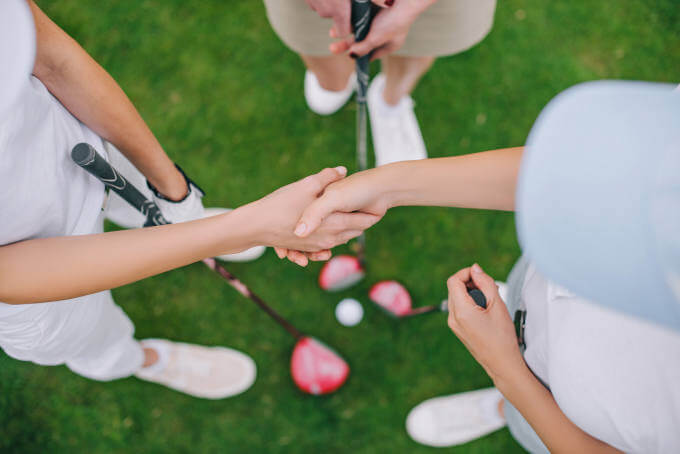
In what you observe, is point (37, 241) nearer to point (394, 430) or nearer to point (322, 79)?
point (322, 79)

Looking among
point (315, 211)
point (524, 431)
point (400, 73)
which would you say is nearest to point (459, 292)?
point (315, 211)

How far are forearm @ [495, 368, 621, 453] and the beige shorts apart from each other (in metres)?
1.19

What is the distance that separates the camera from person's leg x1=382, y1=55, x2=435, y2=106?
6.37 ft

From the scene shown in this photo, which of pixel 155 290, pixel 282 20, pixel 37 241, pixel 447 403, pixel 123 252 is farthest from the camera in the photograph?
pixel 155 290

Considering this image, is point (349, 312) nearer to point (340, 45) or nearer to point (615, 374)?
point (340, 45)

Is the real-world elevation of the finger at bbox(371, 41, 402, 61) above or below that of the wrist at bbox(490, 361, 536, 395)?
above

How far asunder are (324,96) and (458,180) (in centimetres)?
125

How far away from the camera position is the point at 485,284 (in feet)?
3.92

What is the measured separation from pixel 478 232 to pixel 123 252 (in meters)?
1.69

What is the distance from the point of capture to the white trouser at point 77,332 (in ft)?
3.95

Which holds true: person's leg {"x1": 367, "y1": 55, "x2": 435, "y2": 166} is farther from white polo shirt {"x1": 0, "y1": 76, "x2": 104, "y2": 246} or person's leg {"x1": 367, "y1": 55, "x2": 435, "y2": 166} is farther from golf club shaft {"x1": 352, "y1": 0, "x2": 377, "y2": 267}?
white polo shirt {"x1": 0, "y1": 76, "x2": 104, "y2": 246}

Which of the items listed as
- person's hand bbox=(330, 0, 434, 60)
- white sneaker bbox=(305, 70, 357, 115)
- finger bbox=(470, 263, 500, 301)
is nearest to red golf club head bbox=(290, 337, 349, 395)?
finger bbox=(470, 263, 500, 301)

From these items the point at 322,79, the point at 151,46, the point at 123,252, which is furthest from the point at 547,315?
the point at 151,46

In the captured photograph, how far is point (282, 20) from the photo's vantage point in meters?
1.68
